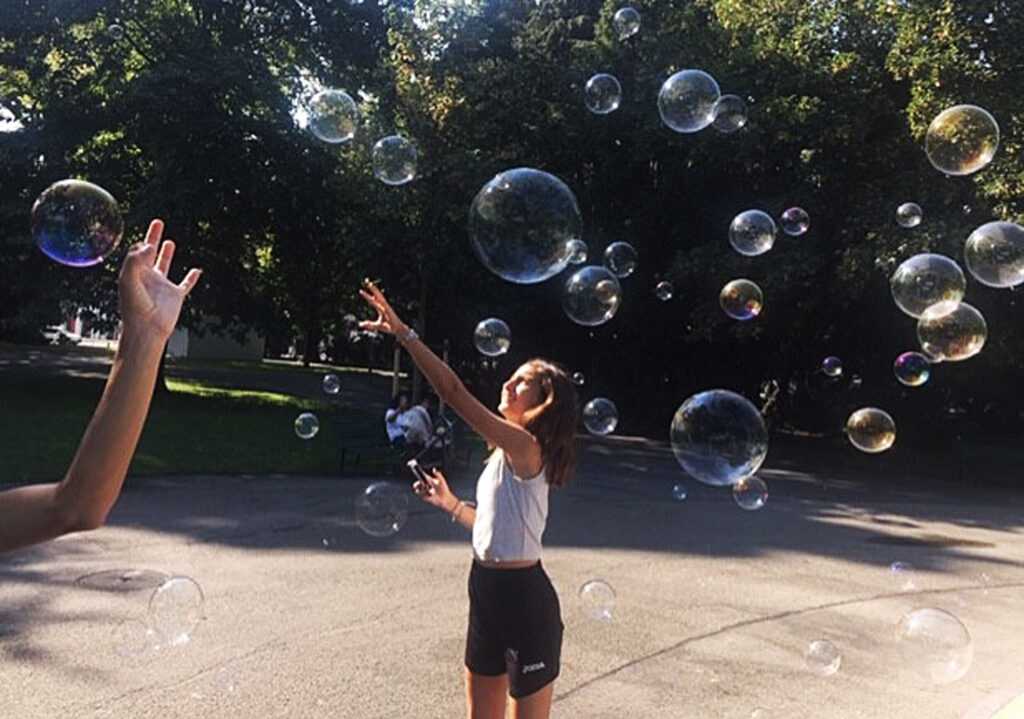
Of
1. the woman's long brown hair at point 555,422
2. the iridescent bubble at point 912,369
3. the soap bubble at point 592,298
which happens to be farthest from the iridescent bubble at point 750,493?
the woman's long brown hair at point 555,422

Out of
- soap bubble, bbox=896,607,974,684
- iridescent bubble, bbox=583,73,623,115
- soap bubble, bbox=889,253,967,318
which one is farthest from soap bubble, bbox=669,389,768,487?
iridescent bubble, bbox=583,73,623,115

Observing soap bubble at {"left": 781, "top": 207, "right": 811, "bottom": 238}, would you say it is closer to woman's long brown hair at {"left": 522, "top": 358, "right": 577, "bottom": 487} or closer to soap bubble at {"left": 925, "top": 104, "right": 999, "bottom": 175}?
soap bubble at {"left": 925, "top": 104, "right": 999, "bottom": 175}

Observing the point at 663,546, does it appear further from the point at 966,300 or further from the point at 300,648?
the point at 966,300

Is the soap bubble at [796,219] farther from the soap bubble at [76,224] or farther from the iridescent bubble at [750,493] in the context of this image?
the soap bubble at [76,224]

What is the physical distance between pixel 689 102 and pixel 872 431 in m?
3.56

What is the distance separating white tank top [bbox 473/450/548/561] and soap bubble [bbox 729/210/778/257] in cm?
702

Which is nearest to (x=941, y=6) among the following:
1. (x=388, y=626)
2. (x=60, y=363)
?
(x=388, y=626)

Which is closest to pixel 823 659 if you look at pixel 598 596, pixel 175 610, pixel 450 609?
pixel 598 596

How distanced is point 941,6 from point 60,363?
30.6m

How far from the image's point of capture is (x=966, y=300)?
15406 mm

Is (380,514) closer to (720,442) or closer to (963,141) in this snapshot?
(720,442)

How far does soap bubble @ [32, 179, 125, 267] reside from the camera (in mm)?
4891

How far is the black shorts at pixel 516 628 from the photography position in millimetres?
3334

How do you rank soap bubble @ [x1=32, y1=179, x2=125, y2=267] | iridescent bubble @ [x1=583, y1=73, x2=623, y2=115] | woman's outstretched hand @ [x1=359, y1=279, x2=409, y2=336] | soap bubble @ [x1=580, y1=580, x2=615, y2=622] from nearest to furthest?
woman's outstretched hand @ [x1=359, y1=279, x2=409, y2=336] → soap bubble @ [x1=32, y1=179, x2=125, y2=267] → soap bubble @ [x1=580, y1=580, x2=615, y2=622] → iridescent bubble @ [x1=583, y1=73, x2=623, y2=115]
